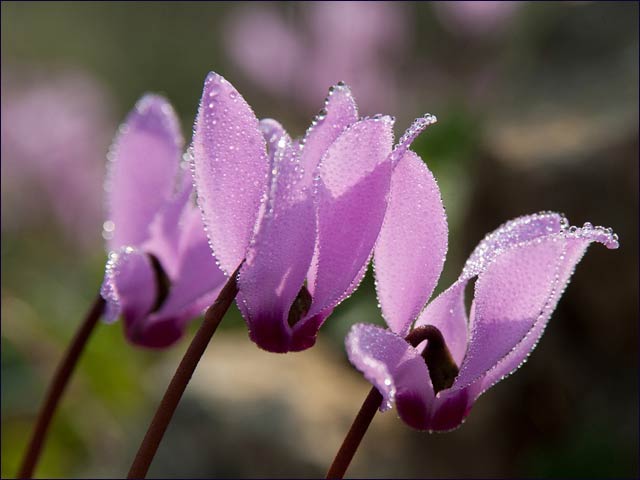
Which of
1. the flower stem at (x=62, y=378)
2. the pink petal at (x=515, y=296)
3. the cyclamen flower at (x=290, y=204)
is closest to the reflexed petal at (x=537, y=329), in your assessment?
the pink petal at (x=515, y=296)

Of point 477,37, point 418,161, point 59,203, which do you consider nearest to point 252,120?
point 418,161

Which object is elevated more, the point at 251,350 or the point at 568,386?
the point at 568,386

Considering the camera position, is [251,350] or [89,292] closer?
[251,350]

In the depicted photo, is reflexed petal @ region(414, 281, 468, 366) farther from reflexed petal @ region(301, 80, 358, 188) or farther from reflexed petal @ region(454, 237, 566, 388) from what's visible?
reflexed petal @ region(301, 80, 358, 188)

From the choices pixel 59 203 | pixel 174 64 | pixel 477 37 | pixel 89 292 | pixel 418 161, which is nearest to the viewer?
pixel 418 161

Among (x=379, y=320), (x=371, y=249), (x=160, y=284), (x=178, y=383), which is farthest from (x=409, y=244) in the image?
(x=379, y=320)

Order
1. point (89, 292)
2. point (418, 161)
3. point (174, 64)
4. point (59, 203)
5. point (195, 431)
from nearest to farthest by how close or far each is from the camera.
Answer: point (418, 161), point (195, 431), point (89, 292), point (59, 203), point (174, 64)

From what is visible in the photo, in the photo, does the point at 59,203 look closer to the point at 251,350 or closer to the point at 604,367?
the point at 251,350

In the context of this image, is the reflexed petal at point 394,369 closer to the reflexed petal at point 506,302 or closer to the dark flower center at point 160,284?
the reflexed petal at point 506,302

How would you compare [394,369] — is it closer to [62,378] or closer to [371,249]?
[371,249]
